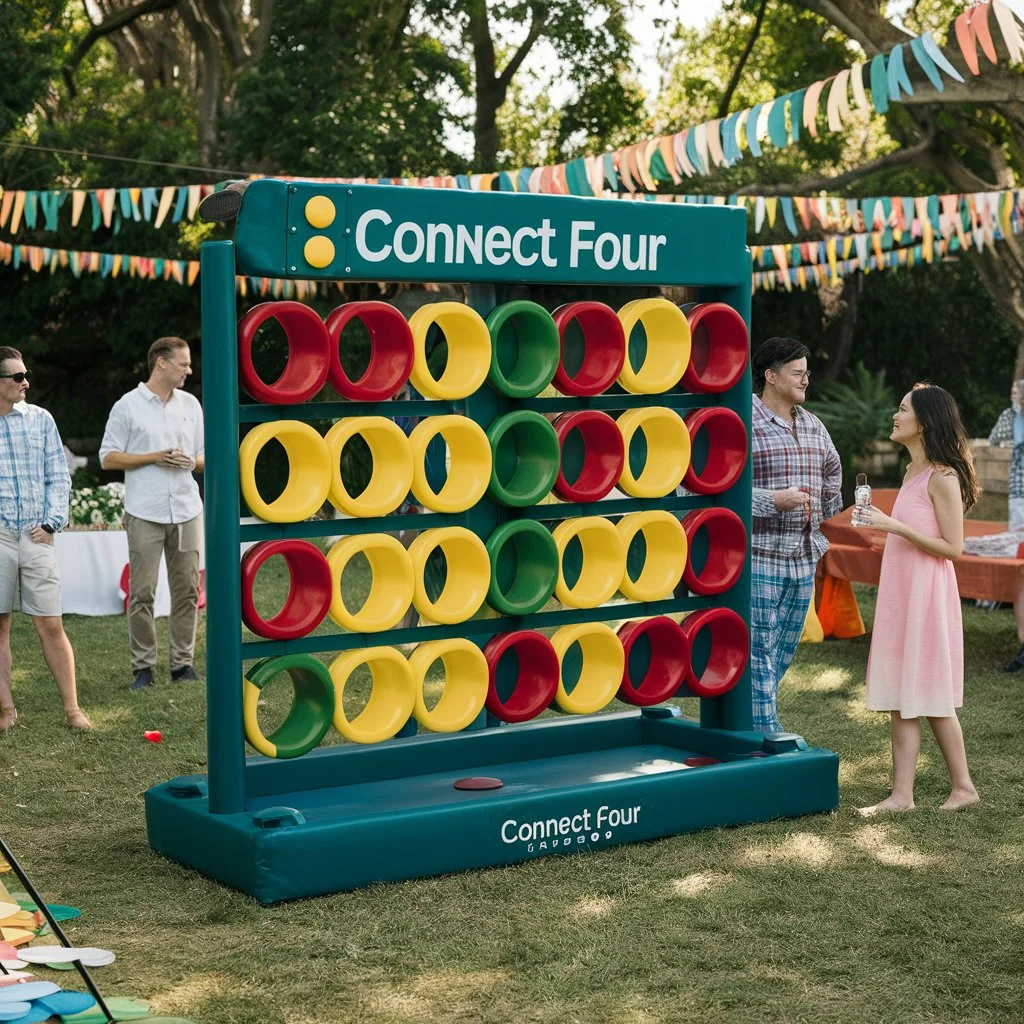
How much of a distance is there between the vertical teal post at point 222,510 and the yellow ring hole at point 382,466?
0.38 m

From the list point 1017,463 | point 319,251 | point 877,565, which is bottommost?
point 877,565

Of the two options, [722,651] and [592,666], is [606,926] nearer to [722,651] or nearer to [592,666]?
[592,666]

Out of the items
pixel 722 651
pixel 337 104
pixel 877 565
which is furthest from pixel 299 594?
pixel 337 104

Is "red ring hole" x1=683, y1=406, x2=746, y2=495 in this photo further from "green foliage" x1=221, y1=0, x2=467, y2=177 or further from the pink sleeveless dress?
"green foliage" x1=221, y1=0, x2=467, y2=177

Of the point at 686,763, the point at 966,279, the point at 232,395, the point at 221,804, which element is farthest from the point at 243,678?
the point at 966,279

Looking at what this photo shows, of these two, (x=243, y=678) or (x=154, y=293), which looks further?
(x=154, y=293)

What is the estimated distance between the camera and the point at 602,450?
17.3 ft

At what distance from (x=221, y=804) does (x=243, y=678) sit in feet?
1.35

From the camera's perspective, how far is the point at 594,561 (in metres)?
5.30

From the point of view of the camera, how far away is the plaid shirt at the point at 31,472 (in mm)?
6625

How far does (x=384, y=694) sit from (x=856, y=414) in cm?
1527

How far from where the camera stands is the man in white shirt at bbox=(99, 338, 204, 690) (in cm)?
764

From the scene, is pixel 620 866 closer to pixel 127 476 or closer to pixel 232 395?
pixel 232 395

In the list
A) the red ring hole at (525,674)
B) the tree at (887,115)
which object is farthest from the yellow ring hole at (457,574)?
the tree at (887,115)
